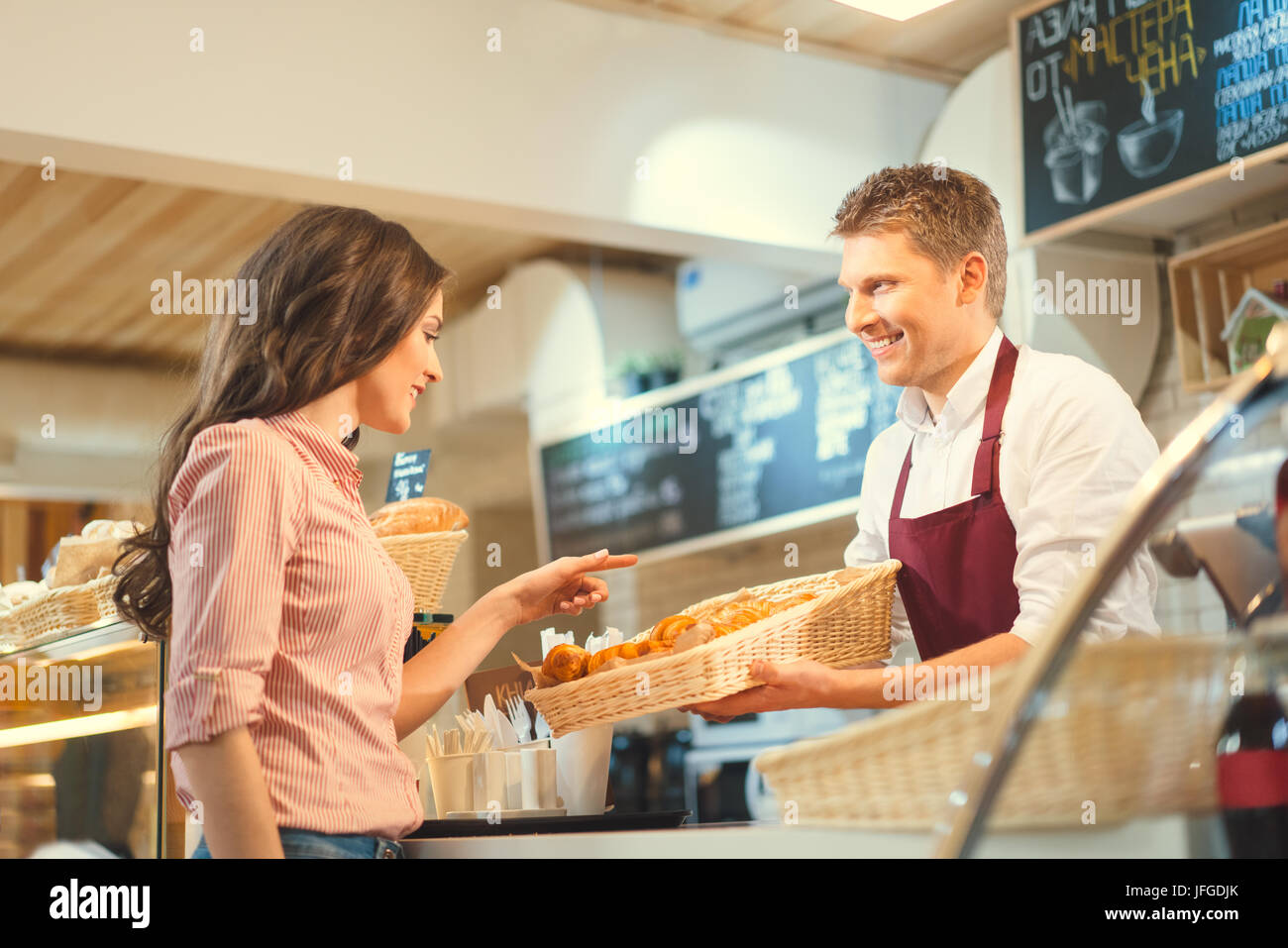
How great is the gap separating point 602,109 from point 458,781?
2.55 metres

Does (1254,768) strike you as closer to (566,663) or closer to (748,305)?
(566,663)

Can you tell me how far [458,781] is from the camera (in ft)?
6.67

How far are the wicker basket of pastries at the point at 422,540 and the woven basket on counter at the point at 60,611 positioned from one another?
1.68 feet

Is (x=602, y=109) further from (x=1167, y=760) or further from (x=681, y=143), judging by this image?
→ (x=1167, y=760)

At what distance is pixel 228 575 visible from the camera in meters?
1.37

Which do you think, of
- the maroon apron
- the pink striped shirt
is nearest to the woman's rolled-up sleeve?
the pink striped shirt

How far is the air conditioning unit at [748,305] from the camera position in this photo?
4.94 meters

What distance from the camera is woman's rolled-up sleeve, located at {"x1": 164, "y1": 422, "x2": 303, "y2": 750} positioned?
134 cm

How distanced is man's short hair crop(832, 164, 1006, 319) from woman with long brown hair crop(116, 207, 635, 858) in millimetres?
812

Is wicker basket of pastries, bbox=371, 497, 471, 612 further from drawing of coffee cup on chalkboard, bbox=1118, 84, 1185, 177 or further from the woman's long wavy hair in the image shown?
drawing of coffee cup on chalkboard, bbox=1118, 84, 1185, 177

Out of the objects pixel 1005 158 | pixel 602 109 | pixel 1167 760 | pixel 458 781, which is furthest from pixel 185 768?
pixel 1005 158

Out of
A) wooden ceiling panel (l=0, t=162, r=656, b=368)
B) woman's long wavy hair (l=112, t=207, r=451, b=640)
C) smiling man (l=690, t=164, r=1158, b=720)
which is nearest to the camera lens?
woman's long wavy hair (l=112, t=207, r=451, b=640)

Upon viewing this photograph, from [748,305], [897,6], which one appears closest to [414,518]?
[897,6]

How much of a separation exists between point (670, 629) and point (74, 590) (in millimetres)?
1292
